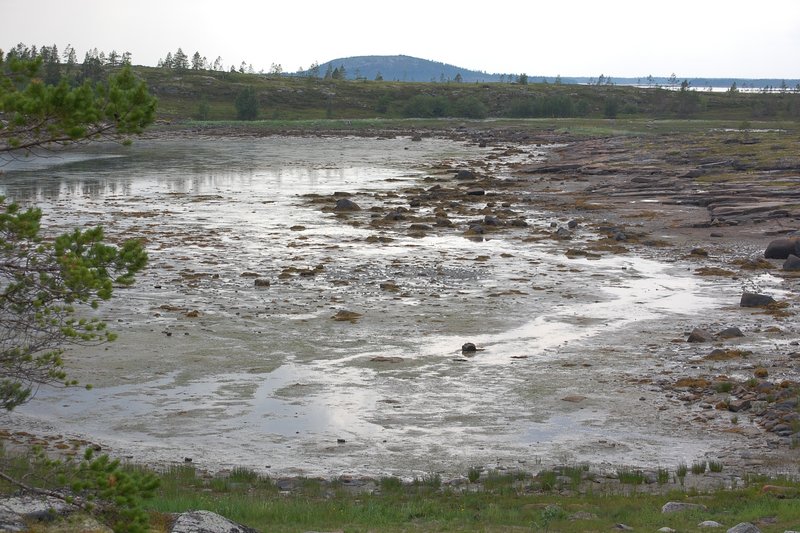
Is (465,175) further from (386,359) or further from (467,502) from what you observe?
(467,502)

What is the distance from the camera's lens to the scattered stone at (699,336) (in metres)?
23.5

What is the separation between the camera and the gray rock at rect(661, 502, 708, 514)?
13062 mm

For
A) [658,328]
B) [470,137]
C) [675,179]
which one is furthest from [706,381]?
[470,137]

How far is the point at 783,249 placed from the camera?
34.8 meters

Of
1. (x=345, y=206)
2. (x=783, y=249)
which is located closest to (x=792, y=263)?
(x=783, y=249)

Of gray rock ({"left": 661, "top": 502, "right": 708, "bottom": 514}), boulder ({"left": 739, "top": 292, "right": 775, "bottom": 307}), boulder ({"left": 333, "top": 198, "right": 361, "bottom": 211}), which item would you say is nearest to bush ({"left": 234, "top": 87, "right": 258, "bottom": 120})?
boulder ({"left": 333, "top": 198, "right": 361, "bottom": 211})

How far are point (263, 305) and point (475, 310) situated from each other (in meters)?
6.06

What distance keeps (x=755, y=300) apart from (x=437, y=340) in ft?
31.7

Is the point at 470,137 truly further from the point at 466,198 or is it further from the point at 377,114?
the point at 466,198

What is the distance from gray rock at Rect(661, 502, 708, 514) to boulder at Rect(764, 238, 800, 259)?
2386cm

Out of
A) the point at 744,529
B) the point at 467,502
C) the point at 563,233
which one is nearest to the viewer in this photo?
the point at 744,529

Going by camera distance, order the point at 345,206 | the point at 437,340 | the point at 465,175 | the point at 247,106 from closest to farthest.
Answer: the point at 437,340 < the point at 345,206 < the point at 465,175 < the point at 247,106

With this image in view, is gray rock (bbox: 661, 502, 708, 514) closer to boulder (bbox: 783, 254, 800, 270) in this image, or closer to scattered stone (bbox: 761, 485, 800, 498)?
scattered stone (bbox: 761, 485, 800, 498)

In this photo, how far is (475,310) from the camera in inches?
1064
